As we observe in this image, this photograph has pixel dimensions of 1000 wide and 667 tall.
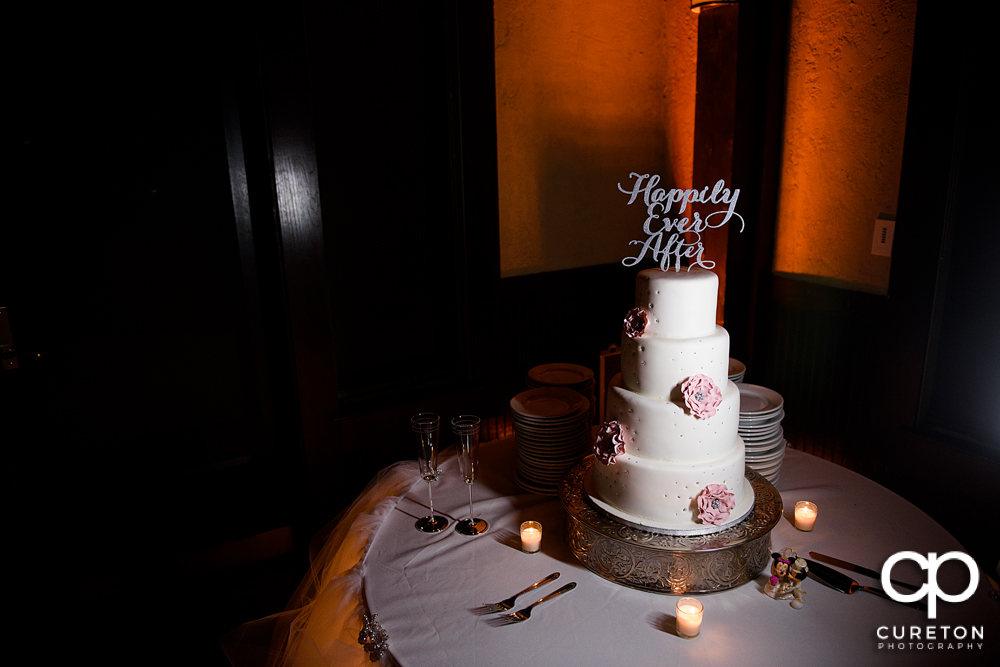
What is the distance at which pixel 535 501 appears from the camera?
179 centimetres

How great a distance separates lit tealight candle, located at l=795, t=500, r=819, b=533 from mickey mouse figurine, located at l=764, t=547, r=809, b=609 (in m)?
0.24

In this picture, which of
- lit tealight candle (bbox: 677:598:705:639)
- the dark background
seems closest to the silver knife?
lit tealight candle (bbox: 677:598:705:639)

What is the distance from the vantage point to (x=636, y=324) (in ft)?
4.92

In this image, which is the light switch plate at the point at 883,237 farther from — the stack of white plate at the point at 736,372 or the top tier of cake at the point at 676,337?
the top tier of cake at the point at 676,337

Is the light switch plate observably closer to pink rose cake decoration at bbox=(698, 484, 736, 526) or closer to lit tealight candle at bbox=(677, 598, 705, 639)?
pink rose cake decoration at bbox=(698, 484, 736, 526)

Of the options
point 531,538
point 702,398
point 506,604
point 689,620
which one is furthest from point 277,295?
point 689,620

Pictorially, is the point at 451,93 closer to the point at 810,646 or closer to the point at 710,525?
the point at 710,525

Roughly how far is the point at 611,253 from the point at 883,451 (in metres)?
1.58

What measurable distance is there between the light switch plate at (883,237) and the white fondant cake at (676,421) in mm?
1674

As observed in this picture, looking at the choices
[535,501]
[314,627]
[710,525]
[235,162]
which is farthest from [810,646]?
[235,162]

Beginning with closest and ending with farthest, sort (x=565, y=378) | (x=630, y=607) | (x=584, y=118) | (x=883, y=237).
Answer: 1. (x=630, y=607)
2. (x=565, y=378)
3. (x=883, y=237)
4. (x=584, y=118)

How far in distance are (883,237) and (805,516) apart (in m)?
1.67

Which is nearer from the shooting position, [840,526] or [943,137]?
[840,526]

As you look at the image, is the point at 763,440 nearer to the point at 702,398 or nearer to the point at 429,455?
the point at 702,398
